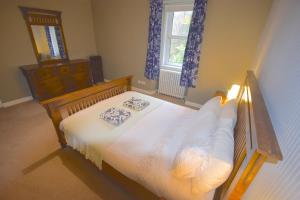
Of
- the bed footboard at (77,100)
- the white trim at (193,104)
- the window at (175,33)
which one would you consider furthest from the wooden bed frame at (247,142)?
the window at (175,33)

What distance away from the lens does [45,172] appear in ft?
5.51

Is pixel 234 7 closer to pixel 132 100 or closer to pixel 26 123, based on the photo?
pixel 132 100

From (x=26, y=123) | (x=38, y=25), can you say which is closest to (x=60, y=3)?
(x=38, y=25)

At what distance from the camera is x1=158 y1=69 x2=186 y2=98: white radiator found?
3.42m

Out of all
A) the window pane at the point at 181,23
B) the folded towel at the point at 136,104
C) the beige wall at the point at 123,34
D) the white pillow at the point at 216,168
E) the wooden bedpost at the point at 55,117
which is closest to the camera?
the white pillow at the point at 216,168

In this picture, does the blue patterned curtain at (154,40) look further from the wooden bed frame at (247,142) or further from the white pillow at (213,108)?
the white pillow at (213,108)

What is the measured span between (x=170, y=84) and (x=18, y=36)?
3383mm

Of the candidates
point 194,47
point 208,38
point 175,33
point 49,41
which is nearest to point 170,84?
point 194,47

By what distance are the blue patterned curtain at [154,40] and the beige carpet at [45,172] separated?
238cm

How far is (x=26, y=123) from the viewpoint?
2531mm

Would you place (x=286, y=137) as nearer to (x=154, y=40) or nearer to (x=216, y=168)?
(x=216, y=168)

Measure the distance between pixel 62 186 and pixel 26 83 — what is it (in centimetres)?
284

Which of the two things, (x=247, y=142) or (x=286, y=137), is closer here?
(x=286, y=137)

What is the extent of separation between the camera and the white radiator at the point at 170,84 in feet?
11.2
